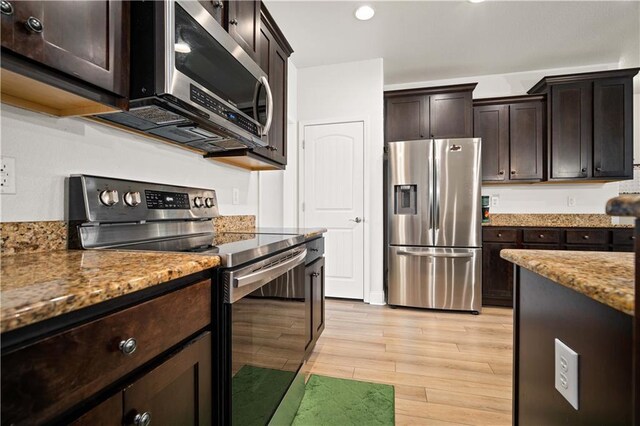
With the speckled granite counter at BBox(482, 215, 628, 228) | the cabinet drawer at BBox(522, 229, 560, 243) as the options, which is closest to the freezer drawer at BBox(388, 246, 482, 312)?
the cabinet drawer at BBox(522, 229, 560, 243)

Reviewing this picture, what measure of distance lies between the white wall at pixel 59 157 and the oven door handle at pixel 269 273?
0.69m

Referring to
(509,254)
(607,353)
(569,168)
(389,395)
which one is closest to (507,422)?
(389,395)

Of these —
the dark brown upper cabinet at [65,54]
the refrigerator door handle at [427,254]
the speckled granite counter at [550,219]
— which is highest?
the dark brown upper cabinet at [65,54]

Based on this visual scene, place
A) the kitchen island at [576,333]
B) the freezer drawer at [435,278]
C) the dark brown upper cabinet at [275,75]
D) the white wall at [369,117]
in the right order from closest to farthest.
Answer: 1. the kitchen island at [576,333]
2. the dark brown upper cabinet at [275,75]
3. the freezer drawer at [435,278]
4. the white wall at [369,117]

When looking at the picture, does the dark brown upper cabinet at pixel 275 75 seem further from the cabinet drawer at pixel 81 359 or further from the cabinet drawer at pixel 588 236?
the cabinet drawer at pixel 588 236

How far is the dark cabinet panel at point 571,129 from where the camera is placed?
3244 millimetres

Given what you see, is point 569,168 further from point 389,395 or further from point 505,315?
point 389,395

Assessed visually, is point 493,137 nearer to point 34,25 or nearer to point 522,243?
point 522,243

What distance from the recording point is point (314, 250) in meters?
1.91

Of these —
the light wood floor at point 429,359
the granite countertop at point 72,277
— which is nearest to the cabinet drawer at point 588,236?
the light wood floor at point 429,359

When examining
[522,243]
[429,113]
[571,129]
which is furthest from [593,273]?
[571,129]

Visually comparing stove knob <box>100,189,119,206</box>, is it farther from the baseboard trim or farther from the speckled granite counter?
the speckled granite counter

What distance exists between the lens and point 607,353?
570mm

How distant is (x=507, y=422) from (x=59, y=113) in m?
2.30
